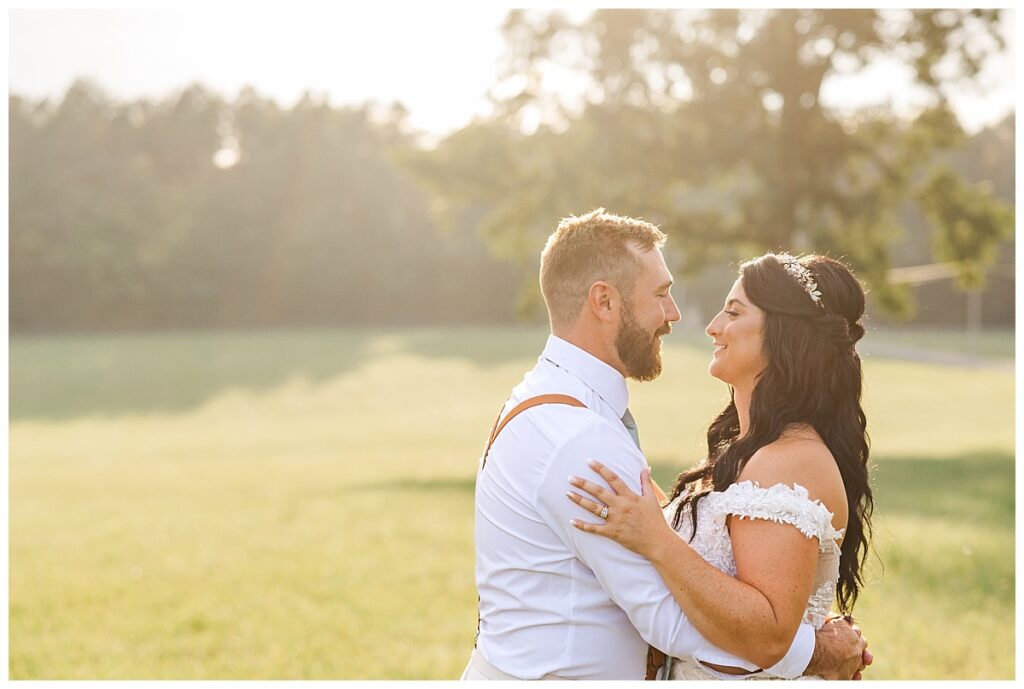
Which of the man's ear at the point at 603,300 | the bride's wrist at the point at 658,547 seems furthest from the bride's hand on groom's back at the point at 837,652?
the man's ear at the point at 603,300

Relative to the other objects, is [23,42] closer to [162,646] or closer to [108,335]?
[162,646]

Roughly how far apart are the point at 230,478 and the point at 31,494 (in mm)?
3055

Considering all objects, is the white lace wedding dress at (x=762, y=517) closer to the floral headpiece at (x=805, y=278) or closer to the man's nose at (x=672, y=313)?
the man's nose at (x=672, y=313)

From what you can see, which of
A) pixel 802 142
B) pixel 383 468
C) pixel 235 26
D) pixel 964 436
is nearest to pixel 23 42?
pixel 235 26

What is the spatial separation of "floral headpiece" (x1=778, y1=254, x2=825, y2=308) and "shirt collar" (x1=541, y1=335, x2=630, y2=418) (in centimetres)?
62

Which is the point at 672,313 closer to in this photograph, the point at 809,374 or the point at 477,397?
the point at 809,374

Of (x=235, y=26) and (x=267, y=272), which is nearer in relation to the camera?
→ (x=235, y=26)

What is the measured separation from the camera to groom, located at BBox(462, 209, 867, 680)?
2.63 m

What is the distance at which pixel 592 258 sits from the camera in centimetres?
293

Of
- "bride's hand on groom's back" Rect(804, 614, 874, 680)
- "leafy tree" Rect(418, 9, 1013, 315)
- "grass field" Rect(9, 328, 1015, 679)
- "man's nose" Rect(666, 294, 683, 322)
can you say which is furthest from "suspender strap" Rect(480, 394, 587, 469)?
"leafy tree" Rect(418, 9, 1013, 315)

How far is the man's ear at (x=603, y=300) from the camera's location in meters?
2.90

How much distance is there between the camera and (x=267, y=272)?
57.9 m

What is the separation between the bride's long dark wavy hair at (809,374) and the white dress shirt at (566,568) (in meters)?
0.41

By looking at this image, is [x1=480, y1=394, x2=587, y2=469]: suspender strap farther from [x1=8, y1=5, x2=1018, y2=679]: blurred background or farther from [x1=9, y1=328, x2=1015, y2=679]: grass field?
[x1=9, y1=328, x2=1015, y2=679]: grass field
